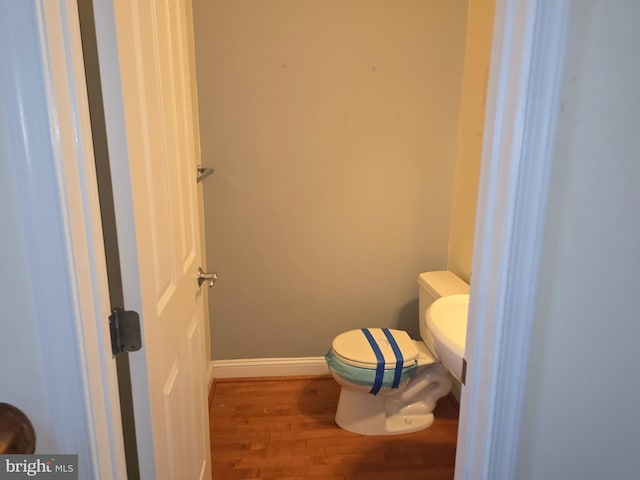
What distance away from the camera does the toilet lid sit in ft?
6.43

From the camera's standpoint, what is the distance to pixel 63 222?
65 cm

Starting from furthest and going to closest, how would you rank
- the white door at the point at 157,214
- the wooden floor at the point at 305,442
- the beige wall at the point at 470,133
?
the beige wall at the point at 470,133 < the wooden floor at the point at 305,442 < the white door at the point at 157,214

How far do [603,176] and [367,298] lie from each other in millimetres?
1850

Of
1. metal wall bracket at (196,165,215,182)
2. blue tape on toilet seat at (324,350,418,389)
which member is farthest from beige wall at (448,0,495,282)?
metal wall bracket at (196,165,215,182)

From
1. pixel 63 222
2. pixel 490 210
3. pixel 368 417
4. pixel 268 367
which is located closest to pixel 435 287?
pixel 368 417

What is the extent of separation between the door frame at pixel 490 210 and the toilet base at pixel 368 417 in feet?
4.39

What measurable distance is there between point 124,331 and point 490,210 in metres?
0.68

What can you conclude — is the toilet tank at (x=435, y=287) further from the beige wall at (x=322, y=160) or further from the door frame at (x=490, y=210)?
the door frame at (x=490, y=210)

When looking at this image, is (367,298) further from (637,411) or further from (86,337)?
(86,337)

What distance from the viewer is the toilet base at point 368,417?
6.92 ft

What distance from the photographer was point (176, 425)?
113cm

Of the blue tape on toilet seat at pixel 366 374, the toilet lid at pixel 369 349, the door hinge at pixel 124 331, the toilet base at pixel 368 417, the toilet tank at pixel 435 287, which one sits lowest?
the toilet base at pixel 368 417

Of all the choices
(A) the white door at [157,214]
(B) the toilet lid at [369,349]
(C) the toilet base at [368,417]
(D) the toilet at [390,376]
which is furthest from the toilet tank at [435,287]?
(A) the white door at [157,214]

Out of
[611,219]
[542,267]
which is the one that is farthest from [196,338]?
[611,219]
